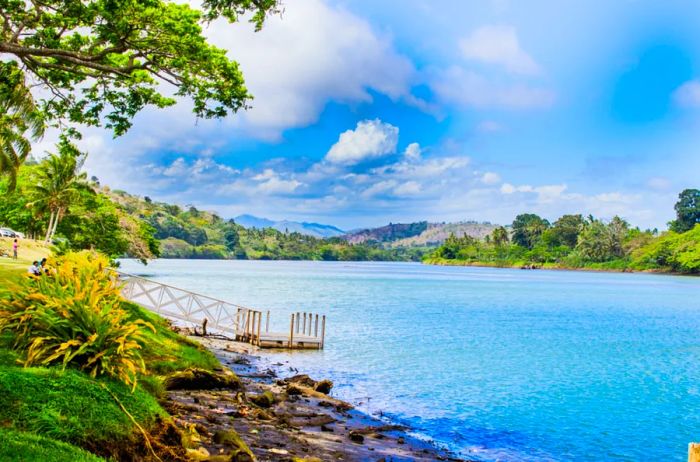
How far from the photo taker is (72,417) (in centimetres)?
688

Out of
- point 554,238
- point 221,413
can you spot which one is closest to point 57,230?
point 221,413

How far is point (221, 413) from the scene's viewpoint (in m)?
12.4

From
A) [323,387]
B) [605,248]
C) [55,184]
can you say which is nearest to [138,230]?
[55,184]

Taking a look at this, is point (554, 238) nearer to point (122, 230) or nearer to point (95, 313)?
point (122, 230)

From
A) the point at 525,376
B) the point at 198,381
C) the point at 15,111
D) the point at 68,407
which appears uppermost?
the point at 15,111

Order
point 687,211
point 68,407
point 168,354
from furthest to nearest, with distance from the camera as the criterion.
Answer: point 687,211 → point 168,354 → point 68,407

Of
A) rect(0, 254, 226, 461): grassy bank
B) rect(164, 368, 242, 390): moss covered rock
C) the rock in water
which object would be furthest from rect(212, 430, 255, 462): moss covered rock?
the rock in water

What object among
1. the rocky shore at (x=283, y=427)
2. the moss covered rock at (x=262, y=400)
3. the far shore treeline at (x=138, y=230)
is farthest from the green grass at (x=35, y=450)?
the far shore treeline at (x=138, y=230)

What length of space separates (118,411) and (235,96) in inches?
427

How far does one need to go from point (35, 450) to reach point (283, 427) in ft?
24.0

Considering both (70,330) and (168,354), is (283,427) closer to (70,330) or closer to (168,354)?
(168,354)

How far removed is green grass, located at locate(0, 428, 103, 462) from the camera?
5.65 m

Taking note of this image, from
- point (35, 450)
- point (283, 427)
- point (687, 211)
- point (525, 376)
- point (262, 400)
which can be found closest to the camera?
point (35, 450)

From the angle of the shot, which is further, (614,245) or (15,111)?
(614,245)
